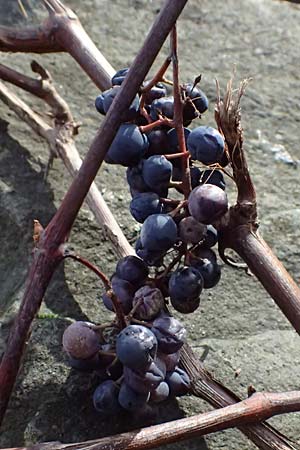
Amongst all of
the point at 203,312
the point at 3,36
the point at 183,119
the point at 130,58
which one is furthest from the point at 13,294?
the point at 130,58

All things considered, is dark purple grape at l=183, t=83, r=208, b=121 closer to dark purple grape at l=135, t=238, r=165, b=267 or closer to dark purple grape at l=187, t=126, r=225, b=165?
dark purple grape at l=187, t=126, r=225, b=165

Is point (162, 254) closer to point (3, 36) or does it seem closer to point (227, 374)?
point (227, 374)

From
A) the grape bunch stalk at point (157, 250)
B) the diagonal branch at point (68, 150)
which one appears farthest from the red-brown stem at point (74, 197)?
the diagonal branch at point (68, 150)

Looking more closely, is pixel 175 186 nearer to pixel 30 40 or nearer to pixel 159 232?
pixel 159 232

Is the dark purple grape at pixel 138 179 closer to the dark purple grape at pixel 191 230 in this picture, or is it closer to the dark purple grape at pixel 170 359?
the dark purple grape at pixel 191 230

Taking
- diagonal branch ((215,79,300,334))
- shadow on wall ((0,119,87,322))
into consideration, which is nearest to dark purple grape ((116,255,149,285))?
diagonal branch ((215,79,300,334))

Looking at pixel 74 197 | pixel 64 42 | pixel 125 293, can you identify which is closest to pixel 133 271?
pixel 125 293
